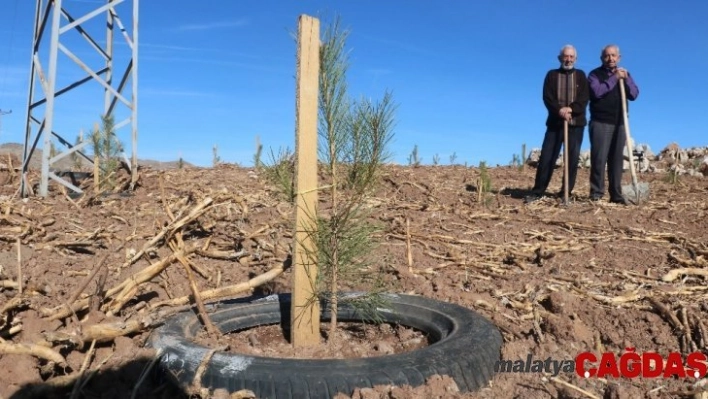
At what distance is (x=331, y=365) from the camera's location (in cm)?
223

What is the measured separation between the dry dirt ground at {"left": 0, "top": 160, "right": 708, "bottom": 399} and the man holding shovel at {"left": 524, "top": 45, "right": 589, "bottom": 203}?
0.72 m

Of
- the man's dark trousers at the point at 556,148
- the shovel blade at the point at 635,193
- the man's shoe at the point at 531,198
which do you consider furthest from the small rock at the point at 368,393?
the shovel blade at the point at 635,193

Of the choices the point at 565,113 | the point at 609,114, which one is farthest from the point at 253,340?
the point at 609,114

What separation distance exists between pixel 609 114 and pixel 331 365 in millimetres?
7172

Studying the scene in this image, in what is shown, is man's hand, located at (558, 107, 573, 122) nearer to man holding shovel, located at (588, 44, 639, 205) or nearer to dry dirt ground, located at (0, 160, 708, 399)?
man holding shovel, located at (588, 44, 639, 205)

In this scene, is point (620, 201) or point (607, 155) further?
point (607, 155)

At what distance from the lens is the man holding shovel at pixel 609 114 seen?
806 cm

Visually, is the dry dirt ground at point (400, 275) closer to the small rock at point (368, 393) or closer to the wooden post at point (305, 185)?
the small rock at point (368, 393)

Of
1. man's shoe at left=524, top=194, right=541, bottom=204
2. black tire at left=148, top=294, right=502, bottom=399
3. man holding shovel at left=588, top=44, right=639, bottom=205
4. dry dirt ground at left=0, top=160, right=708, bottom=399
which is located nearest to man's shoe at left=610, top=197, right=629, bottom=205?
man holding shovel at left=588, top=44, right=639, bottom=205

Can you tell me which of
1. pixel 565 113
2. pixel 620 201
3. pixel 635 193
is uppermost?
pixel 565 113

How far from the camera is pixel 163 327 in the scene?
2.75 m

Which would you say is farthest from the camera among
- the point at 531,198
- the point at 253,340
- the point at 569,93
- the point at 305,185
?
the point at 531,198

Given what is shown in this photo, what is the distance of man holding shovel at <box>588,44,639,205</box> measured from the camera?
8.06 metres

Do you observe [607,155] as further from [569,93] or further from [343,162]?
[343,162]
